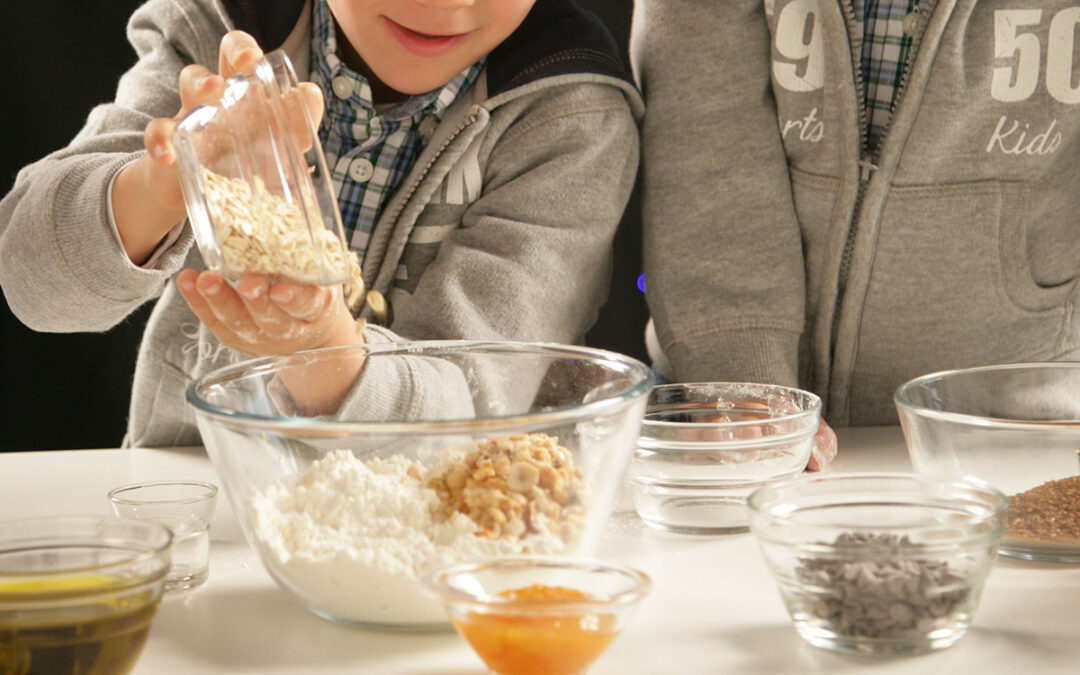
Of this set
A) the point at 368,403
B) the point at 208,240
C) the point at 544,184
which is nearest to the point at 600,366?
the point at 368,403

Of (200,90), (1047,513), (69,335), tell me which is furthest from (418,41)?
(69,335)

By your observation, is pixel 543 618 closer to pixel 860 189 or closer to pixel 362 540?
pixel 362 540

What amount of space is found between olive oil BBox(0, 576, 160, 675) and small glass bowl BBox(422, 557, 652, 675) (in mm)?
162

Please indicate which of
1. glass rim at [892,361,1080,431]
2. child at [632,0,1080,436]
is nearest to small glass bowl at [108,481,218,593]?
glass rim at [892,361,1080,431]

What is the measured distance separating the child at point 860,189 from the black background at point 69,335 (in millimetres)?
420

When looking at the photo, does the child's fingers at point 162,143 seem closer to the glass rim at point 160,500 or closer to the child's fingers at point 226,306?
the child's fingers at point 226,306

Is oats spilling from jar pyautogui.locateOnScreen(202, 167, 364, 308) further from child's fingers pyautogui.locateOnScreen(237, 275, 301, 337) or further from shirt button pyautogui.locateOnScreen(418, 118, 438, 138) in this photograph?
shirt button pyautogui.locateOnScreen(418, 118, 438, 138)

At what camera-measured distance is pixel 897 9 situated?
132cm

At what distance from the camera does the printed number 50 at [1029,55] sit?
128 cm

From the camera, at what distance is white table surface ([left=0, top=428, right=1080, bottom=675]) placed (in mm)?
669

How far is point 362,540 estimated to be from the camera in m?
0.71

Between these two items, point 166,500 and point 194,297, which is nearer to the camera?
point 166,500

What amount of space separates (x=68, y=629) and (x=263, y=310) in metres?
0.38

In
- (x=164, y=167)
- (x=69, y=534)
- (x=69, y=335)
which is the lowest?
(x=69, y=335)
